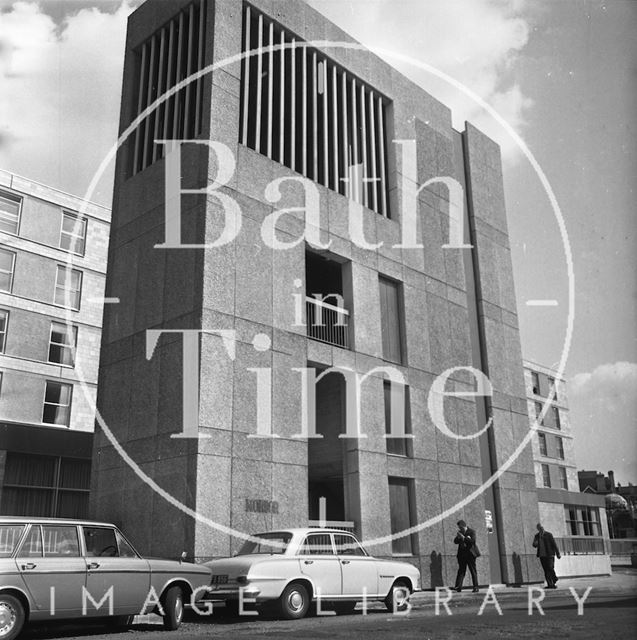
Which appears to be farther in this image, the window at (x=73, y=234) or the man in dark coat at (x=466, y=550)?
the window at (x=73, y=234)

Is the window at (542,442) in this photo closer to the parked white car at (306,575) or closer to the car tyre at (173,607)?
the parked white car at (306,575)

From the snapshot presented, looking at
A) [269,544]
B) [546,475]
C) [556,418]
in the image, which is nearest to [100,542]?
[269,544]

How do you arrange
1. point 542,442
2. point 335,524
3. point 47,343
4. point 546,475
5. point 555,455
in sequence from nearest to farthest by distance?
point 335,524, point 47,343, point 546,475, point 542,442, point 555,455

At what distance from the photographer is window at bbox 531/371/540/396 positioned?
74.4m

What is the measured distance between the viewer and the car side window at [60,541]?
8.97 metres

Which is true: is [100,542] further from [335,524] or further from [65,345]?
[65,345]

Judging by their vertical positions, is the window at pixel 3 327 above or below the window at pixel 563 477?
above

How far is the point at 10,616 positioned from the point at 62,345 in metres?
30.0

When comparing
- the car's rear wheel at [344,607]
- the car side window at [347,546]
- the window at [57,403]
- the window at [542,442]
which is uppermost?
the window at [542,442]

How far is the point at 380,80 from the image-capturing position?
882 inches

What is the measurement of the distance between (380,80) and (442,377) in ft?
30.7

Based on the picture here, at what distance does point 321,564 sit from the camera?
11445mm

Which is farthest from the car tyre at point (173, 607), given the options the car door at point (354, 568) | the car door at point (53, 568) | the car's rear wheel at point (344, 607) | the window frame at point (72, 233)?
the window frame at point (72, 233)

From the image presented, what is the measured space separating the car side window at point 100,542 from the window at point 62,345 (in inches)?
1104
